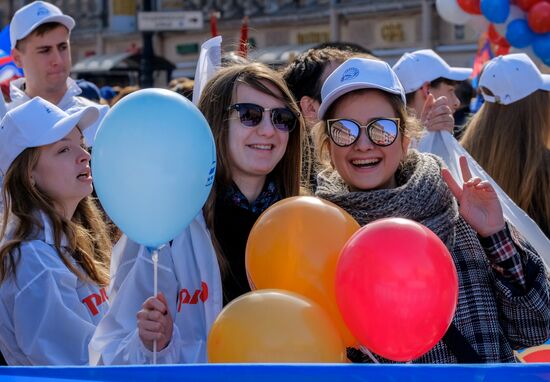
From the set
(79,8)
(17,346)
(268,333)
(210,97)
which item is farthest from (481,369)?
(79,8)

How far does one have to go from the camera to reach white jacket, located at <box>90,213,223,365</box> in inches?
103

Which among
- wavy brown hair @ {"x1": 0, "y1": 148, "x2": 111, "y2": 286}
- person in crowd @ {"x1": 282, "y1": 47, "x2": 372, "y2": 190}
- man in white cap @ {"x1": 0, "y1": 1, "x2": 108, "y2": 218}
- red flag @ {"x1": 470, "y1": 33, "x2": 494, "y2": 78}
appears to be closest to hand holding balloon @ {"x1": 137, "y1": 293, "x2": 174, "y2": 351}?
wavy brown hair @ {"x1": 0, "y1": 148, "x2": 111, "y2": 286}

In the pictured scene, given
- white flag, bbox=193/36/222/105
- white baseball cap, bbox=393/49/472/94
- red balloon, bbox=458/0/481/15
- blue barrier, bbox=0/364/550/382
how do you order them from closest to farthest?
blue barrier, bbox=0/364/550/382 → white flag, bbox=193/36/222/105 → white baseball cap, bbox=393/49/472/94 → red balloon, bbox=458/0/481/15

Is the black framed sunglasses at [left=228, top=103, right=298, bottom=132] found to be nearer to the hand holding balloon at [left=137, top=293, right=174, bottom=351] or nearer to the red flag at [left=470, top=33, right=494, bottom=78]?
the hand holding balloon at [left=137, top=293, right=174, bottom=351]

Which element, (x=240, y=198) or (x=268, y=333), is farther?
(x=240, y=198)

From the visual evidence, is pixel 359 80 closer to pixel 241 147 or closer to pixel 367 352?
pixel 241 147

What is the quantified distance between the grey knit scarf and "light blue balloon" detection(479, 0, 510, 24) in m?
4.30

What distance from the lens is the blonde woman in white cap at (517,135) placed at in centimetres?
396

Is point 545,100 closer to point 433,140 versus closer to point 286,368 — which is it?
point 433,140

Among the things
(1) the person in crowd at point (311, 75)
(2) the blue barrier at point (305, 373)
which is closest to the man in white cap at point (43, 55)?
(1) the person in crowd at point (311, 75)

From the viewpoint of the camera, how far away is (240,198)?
2.88 meters

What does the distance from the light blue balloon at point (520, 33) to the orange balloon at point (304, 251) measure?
4825 millimetres

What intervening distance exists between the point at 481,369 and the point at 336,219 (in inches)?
28.3

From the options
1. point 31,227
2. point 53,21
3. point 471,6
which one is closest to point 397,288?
point 31,227
